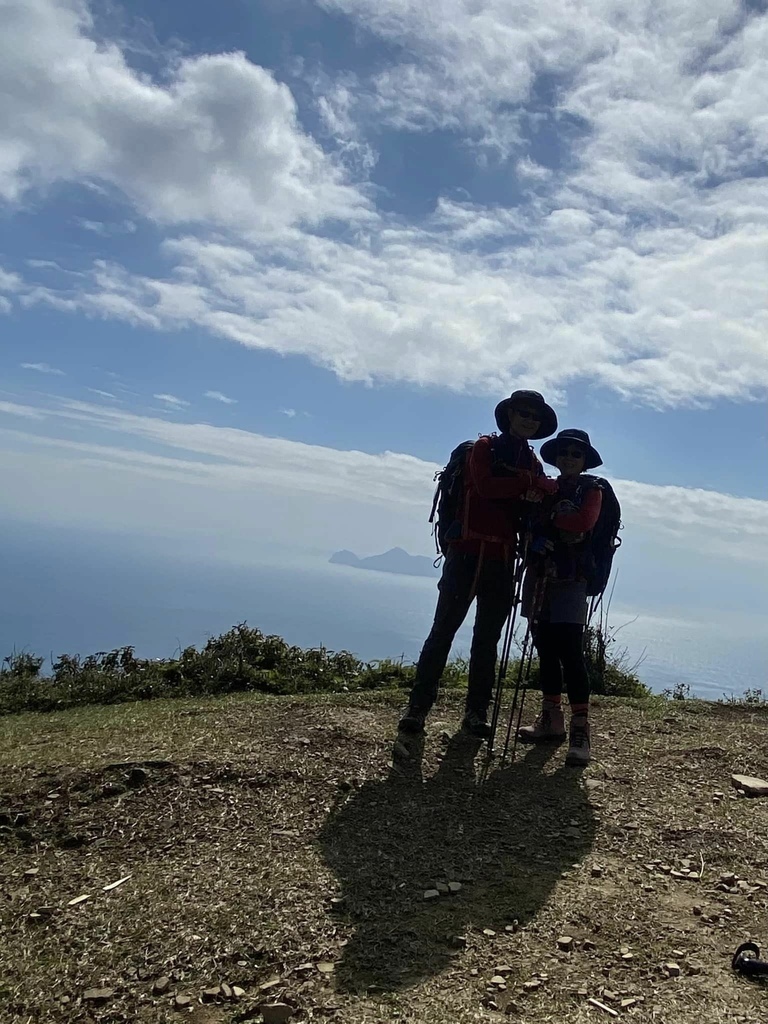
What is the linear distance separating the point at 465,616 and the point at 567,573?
2.96ft

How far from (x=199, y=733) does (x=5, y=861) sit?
216 centimetres

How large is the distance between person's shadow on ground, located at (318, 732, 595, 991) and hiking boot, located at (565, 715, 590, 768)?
11cm

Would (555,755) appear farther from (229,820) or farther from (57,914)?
(57,914)

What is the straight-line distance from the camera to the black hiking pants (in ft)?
20.0

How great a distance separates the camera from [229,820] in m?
4.39

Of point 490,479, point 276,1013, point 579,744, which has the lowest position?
point 276,1013

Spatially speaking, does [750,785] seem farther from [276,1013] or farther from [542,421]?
[276,1013]

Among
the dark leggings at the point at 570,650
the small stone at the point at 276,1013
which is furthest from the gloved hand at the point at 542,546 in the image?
the small stone at the point at 276,1013

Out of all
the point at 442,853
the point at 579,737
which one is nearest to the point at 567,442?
the point at 579,737

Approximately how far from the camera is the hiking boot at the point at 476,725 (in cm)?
620

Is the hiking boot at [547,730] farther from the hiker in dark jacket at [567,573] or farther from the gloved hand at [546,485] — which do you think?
the gloved hand at [546,485]

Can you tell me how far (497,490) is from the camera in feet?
19.2

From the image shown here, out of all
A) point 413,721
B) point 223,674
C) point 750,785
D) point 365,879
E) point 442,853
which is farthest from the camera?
point 223,674

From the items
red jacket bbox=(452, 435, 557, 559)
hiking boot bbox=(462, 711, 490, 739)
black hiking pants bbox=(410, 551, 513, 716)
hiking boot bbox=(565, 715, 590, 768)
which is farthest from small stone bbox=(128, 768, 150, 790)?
hiking boot bbox=(565, 715, 590, 768)
